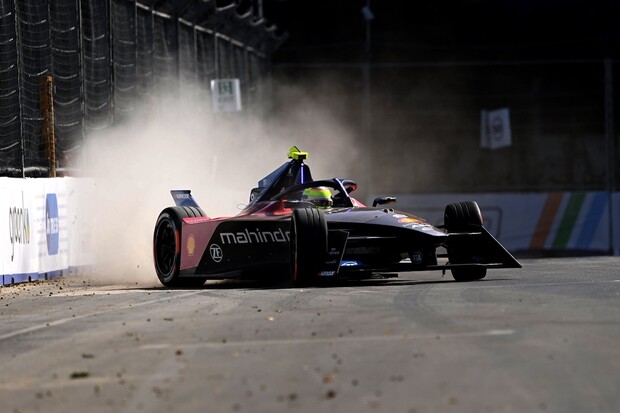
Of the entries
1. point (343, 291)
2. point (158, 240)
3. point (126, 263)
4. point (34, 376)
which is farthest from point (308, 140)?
point (34, 376)

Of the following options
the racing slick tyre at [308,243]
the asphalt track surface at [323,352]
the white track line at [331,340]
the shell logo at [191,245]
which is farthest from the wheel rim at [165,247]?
the white track line at [331,340]

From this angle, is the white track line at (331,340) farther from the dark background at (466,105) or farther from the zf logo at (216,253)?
the dark background at (466,105)

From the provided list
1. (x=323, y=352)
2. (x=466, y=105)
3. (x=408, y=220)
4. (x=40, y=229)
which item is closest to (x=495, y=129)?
A: (x=466, y=105)

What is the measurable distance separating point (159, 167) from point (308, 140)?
10.4m

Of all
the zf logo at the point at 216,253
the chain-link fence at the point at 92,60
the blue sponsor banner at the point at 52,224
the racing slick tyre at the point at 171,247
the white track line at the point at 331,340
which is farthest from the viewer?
the chain-link fence at the point at 92,60

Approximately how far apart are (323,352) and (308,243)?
613 cm

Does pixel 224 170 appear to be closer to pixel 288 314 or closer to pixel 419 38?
pixel 419 38

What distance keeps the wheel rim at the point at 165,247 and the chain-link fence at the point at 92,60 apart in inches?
143

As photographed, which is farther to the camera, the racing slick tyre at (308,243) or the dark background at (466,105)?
the dark background at (466,105)

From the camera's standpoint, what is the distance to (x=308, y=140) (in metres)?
37.2

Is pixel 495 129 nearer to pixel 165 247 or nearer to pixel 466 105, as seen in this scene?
pixel 466 105

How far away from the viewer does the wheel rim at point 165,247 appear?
56.1 ft

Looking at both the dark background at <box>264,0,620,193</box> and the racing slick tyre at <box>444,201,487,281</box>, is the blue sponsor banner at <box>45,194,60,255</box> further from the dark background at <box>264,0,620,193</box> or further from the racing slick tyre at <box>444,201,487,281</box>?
the dark background at <box>264,0,620,193</box>

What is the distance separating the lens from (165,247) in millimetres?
17484
